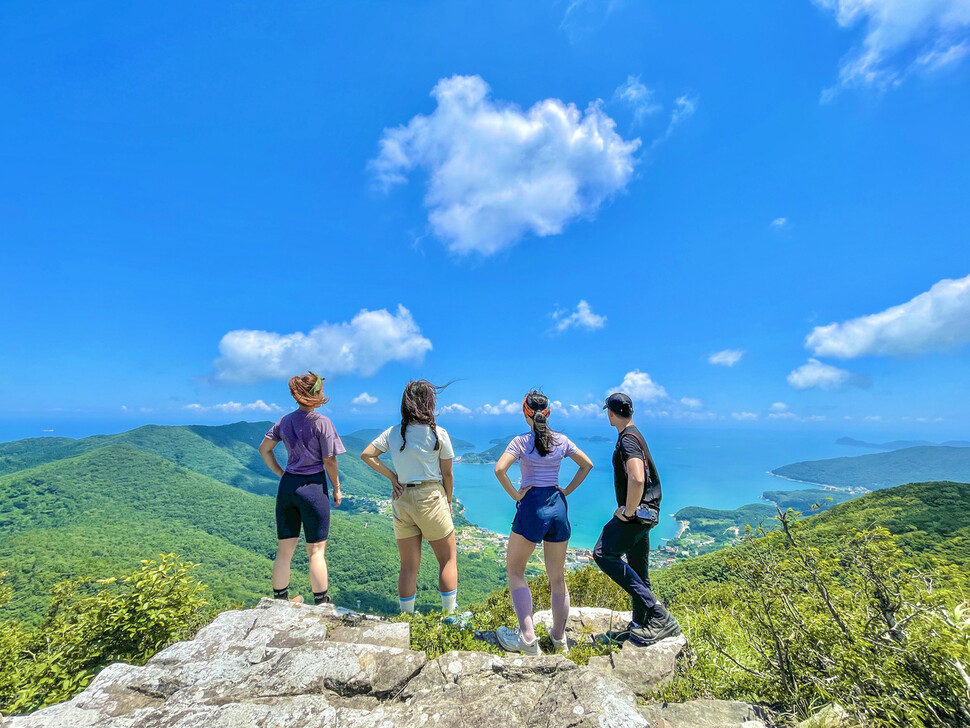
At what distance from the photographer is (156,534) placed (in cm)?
6412

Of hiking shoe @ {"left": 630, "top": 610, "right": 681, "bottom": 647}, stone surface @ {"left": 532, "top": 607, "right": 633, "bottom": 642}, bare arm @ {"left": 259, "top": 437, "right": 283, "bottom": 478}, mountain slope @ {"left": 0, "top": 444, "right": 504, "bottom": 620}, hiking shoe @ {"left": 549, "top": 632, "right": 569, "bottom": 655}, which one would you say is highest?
bare arm @ {"left": 259, "top": 437, "right": 283, "bottom": 478}

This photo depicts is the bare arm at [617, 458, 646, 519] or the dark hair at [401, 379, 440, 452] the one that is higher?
the dark hair at [401, 379, 440, 452]

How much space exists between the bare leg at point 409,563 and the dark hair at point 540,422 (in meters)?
1.82

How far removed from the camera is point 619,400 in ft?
14.0

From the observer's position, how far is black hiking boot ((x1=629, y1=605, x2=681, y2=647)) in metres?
3.81

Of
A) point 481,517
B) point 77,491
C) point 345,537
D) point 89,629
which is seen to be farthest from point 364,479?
point 89,629

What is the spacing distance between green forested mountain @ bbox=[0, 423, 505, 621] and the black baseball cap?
38.9 m

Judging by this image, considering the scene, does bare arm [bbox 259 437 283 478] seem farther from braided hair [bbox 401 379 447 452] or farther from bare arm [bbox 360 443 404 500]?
braided hair [bbox 401 379 447 452]

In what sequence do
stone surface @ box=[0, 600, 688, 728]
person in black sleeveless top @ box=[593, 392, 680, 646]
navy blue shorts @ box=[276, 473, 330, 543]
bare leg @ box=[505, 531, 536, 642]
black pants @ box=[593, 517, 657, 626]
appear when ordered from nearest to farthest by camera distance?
stone surface @ box=[0, 600, 688, 728]
bare leg @ box=[505, 531, 536, 642]
person in black sleeveless top @ box=[593, 392, 680, 646]
black pants @ box=[593, 517, 657, 626]
navy blue shorts @ box=[276, 473, 330, 543]

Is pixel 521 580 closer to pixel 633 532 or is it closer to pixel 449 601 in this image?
pixel 449 601

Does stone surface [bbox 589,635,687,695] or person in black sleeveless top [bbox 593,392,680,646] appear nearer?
stone surface [bbox 589,635,687,695]

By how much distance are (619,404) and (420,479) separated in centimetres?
237

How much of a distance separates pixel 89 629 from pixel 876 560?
6429mm

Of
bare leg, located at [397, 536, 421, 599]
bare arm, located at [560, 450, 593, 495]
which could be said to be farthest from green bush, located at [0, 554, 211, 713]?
bare arm, located at [560, 450, 593, 495]
